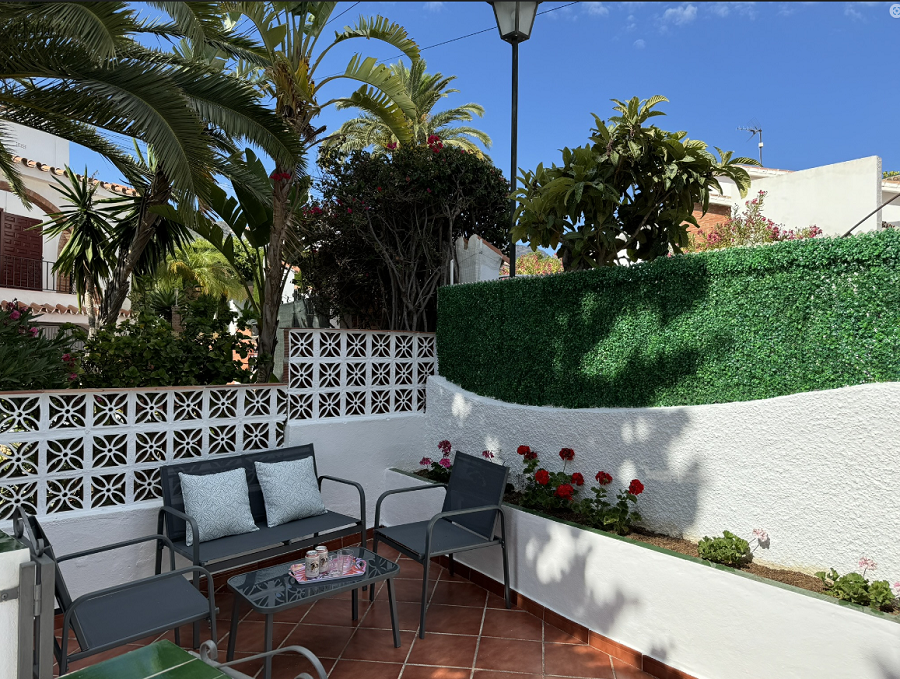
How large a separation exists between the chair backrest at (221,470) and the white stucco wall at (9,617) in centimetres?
269

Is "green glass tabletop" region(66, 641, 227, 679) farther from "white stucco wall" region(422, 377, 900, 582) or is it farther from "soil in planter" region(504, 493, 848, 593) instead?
"white stucco wall" region(422, 377, 900, 582)

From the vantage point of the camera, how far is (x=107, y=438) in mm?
4715

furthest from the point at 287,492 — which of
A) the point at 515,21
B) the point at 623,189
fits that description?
the point at 515,21

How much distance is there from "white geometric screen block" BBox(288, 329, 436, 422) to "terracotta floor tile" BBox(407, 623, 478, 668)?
2.52m

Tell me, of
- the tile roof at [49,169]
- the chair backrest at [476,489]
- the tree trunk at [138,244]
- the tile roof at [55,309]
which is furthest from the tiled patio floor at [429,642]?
the tile roof at [55,309]

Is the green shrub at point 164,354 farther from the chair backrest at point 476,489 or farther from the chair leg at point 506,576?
the chair leg at point 506,576

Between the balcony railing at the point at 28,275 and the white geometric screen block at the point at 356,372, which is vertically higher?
the balcony railing at the point at 28,275

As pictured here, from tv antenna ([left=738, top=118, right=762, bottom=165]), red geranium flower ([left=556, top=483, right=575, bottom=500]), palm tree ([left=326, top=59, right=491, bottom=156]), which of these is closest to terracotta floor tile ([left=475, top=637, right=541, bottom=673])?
red geranium flower ([left=556, top=483, right=575, bottom=500])

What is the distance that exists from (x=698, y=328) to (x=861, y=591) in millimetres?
1929

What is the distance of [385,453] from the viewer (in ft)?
20.7

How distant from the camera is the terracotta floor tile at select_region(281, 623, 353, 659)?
156 inches

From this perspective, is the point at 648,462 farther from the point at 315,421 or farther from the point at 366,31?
the point at 366,31

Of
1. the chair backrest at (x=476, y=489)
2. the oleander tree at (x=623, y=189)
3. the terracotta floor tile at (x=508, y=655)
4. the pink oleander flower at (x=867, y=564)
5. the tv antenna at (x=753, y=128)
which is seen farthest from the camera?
the tv antenna at (x=753, y=128)

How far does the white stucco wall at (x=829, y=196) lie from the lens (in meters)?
8.85
